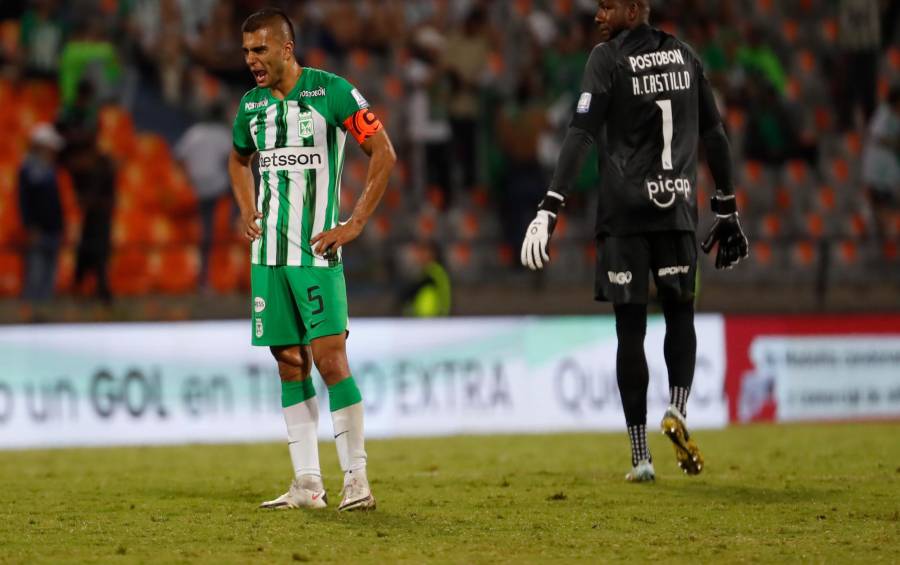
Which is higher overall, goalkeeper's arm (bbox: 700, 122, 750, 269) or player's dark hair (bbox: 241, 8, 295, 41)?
player's dark hair (bbox: 241, 8, 295, 41)

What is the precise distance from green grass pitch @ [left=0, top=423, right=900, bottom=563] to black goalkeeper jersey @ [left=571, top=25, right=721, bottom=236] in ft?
4.68

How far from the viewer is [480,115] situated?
1620 cm

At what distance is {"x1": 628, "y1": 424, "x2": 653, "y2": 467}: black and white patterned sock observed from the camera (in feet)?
23.7

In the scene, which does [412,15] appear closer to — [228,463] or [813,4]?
[813,4]

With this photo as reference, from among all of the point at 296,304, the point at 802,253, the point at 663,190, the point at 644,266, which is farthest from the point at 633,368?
the point at 802,253

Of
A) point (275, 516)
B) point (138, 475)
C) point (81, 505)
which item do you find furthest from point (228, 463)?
point (275, 516)

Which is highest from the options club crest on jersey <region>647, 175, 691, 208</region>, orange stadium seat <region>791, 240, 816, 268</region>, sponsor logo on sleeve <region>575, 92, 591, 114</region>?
sponsor logo on sleeve <region>575, 92, 591, 114</region>

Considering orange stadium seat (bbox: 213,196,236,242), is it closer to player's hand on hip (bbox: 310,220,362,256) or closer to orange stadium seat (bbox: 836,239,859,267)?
orange stadium seat (bbox: 836,239,859,267)

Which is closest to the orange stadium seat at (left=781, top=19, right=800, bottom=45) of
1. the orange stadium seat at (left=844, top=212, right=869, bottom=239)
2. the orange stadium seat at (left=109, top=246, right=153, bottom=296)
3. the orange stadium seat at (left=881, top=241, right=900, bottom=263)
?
the orange stadium seat at (left=844, top=212, right=869, bottom=239)

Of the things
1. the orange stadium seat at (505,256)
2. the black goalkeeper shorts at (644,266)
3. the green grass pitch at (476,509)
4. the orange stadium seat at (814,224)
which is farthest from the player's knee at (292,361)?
the orange stadium seat at (814,224)

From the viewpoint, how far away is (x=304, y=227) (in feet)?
20.7

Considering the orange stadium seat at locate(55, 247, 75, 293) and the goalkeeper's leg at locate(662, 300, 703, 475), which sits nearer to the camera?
the goalkeeper's leg at locate(662, 300, 703, 475)

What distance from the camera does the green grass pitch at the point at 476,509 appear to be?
202 inches

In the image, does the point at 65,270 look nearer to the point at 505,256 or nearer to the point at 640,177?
the point at 505,256
